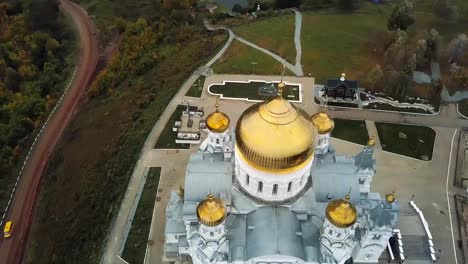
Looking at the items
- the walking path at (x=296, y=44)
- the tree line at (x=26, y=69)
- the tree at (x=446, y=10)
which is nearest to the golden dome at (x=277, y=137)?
the walking path at (x=296, y=44)

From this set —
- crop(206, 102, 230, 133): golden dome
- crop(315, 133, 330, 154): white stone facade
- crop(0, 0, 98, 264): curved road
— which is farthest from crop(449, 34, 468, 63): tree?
crop(0, 0, 98, 264): curved road

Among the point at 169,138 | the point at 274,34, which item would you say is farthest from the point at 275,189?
the point at 274,34

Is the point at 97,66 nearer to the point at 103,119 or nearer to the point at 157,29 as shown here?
the point at 157,29

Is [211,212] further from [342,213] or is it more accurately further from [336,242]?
[336,242]

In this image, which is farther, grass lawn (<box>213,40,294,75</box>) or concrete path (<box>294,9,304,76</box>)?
concrete path (<box>294,9,304,76</box>)

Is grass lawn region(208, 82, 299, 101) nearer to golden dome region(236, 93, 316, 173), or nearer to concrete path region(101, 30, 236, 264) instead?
concrete path region(101, 30, 236, 264)

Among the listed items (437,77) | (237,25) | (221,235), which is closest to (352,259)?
(221,235)

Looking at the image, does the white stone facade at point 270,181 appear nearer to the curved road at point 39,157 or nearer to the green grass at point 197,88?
the green grass at point 197,88
